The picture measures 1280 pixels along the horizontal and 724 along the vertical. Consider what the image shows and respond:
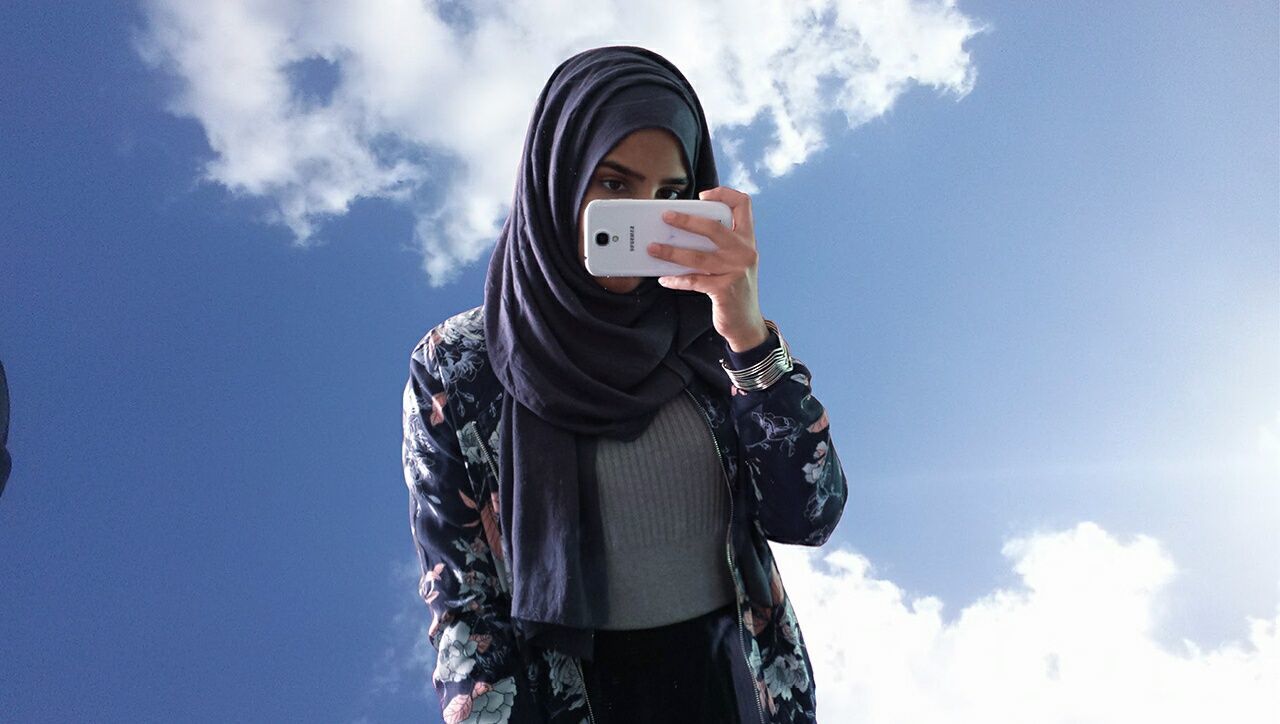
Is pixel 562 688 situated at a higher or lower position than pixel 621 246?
lower

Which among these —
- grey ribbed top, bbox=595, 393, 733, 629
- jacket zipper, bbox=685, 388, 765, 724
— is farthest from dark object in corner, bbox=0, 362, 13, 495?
jacket zipper, bbox=685, 388, 765, 724

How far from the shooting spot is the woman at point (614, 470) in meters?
1.03

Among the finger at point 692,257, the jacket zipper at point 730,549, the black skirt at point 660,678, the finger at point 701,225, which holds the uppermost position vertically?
the finger at point 701,225

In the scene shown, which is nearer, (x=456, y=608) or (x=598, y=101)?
(x=456, y=608)

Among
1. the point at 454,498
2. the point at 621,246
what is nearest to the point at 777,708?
the point at 454,498

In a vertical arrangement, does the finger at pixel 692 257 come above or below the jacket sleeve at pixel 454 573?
above

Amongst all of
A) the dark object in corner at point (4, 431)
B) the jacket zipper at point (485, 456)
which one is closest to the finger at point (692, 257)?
the jacket zipper at point (485, 456)

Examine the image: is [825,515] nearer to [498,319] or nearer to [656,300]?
[656,300]

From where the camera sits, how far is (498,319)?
3.81ft

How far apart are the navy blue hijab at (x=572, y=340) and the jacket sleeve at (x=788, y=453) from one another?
3.6 inches

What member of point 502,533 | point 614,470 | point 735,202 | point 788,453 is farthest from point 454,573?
point 735,202

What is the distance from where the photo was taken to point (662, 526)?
3.51ft

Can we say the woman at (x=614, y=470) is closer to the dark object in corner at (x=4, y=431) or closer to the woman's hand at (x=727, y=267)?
the woman's hand at (x=727, y=267)

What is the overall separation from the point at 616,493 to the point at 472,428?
0.55 feet
